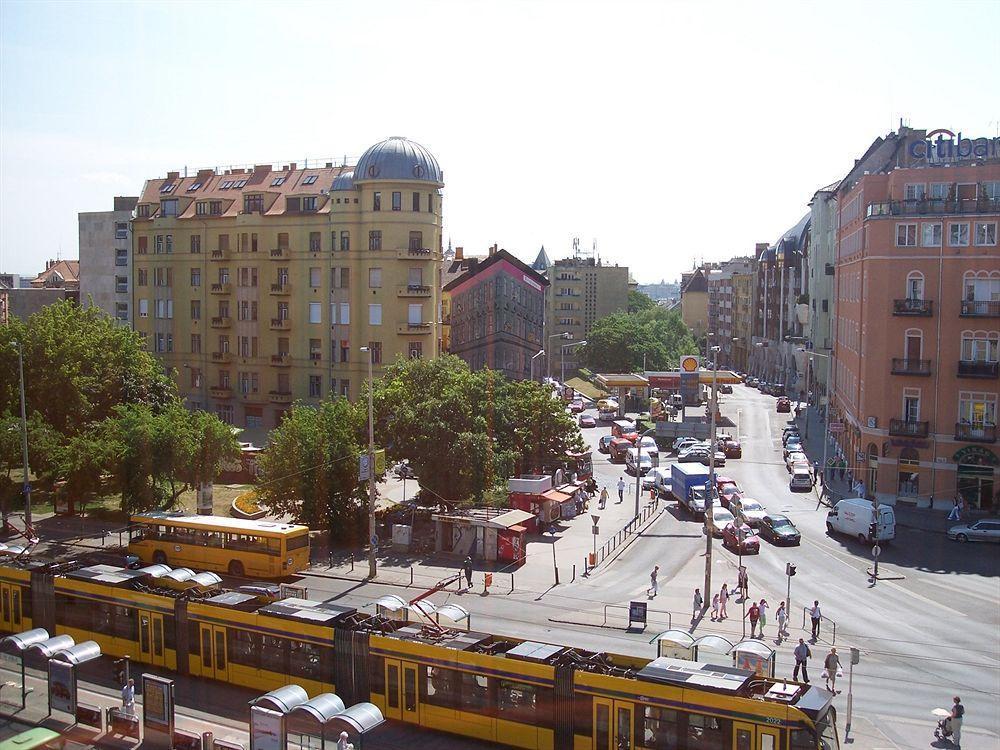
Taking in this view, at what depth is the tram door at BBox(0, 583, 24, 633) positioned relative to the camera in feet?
103

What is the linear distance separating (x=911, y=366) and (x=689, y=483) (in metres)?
14.6

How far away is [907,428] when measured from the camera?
180ft

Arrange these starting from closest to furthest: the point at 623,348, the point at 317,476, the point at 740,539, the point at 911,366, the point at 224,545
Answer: the point at 224,545
the point at 317,476
the point at 740,539
the point at 911,366
the point at 623,348

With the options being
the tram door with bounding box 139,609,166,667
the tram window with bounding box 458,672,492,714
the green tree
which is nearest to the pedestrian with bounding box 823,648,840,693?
the tram window with bounding box 458,672,492,714

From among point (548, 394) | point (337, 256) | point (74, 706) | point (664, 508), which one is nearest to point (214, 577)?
point (74, 706)

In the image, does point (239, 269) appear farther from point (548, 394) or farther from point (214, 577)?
point (214, 577)

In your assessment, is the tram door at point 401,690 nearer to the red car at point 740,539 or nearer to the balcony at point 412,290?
the red car at point 740,539

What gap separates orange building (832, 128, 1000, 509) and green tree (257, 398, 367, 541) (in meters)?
31.2

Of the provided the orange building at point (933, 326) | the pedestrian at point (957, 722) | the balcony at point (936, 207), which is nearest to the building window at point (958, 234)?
the orange building at point (933, 326)

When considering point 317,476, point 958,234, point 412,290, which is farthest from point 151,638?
point 958,234

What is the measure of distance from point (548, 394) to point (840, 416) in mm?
29663

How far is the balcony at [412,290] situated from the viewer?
6788cm

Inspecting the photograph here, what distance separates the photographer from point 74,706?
24.4 metres

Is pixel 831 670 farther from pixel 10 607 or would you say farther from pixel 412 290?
pixel 412 290
